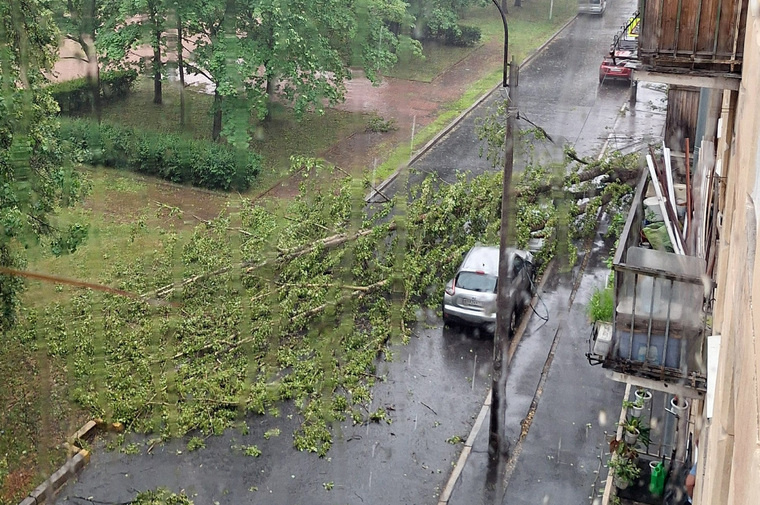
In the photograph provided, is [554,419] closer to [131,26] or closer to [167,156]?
[167,156]

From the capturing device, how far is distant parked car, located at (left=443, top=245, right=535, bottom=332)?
42.8ft

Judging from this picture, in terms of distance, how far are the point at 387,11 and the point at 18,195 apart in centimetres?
1393

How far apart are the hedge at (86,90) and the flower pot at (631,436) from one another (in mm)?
15354

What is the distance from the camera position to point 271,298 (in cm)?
1243

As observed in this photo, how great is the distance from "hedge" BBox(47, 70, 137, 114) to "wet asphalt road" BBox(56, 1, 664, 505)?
12.0 metres

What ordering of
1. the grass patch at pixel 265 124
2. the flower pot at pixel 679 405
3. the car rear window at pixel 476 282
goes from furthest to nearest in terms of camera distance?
the grass patch at pixel 265 124 < the car rear window at pixel 476 282 < the flower pot at pixel 679 405

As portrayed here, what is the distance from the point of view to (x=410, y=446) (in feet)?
34.9

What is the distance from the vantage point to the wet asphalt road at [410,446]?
9781mm

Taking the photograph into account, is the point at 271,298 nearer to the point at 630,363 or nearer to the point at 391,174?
the point at 630,363

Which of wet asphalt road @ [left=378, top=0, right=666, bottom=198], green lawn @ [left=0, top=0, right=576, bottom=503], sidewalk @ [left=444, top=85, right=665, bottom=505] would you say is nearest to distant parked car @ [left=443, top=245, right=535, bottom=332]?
sidewalk @ [left=444, top=85, right=665, bottom=505]

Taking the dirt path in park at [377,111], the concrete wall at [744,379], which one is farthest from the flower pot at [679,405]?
the dirt path in park at [377,111]

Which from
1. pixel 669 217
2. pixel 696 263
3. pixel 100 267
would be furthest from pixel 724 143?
pixel 100 267

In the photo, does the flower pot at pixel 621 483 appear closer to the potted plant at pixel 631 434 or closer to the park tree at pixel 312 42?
the potted plant at pixel 631 434

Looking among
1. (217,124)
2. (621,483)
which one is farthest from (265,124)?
(621,483)
